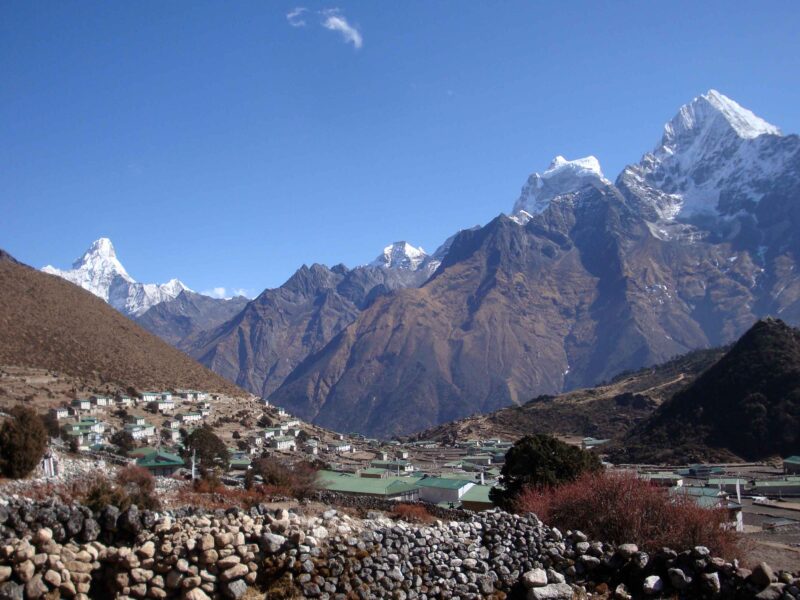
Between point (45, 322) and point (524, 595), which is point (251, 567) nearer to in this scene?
point (524, 595)

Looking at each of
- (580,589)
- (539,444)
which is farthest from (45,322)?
(580,589)

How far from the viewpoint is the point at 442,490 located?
155 ft

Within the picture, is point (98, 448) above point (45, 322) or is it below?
below

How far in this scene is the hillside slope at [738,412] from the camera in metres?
79.6

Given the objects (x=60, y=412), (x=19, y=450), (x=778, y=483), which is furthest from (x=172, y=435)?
(x=778, y=483)

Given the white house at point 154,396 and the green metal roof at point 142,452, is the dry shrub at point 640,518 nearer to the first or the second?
the green metal roof at point 142,452

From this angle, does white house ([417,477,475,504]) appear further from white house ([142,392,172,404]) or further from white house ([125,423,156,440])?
white house ([142,392,172,404])

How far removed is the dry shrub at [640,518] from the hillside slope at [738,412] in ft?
235

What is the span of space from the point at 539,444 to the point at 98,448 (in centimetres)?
3984

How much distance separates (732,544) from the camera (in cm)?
1388

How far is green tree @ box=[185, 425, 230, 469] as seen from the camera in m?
51.5

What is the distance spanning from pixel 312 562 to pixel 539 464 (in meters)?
22.3

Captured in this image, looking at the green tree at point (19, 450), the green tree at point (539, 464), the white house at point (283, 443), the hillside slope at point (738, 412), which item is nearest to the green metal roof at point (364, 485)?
the green tree at point (539, 464)

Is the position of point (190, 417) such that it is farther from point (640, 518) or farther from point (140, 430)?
point (640, 518)
